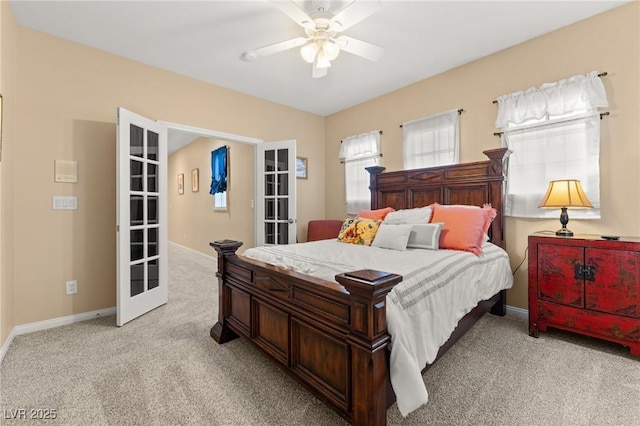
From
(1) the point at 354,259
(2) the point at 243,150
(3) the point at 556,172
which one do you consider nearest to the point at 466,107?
(3) the point at 556,172

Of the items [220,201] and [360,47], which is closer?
[360,47]

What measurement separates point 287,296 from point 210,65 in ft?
9.55

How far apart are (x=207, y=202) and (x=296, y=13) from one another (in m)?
5.17

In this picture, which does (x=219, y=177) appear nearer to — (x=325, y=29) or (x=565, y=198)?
(x=325, y=29)

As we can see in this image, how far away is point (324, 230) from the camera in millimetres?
4324

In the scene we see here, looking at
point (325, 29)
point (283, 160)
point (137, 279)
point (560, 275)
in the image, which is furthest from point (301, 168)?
point (560, 275)

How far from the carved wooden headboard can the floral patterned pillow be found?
2.88 feet

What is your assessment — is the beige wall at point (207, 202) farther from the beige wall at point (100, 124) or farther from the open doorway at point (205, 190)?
the beige wall at point (100, 124)

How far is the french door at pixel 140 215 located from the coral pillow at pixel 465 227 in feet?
9.82

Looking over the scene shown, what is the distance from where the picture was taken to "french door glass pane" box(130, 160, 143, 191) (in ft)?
9.30

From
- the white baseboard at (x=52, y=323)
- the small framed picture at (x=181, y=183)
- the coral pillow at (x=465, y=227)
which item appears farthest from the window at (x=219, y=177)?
the coral pillow at (x=465, y=227)

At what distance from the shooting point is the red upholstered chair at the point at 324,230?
14.1 feet

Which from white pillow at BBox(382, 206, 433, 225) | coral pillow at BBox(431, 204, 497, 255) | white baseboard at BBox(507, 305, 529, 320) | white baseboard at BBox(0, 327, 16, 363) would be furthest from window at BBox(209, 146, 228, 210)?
white baseboard at BBox(507, 305, 529, 320)

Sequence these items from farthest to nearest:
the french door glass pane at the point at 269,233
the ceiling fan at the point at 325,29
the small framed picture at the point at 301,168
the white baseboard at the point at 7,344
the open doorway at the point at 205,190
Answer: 1. the open doorway at the point at 205,190
2. the small framed picture at the point at 301,168
3. the french door glass pane at the point at 269,233
4. the white baseboard at the point at 7,344
5. the ceiling fan at the point at 325,29
